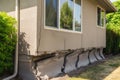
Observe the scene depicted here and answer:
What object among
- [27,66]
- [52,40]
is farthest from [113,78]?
[27,66]

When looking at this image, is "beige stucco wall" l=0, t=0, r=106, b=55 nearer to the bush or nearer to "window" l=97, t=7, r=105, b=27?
the bush

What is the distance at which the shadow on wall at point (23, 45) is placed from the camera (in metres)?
6.20

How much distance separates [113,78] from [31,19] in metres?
3.65

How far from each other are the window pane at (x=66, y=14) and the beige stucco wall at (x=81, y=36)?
0.99 feet

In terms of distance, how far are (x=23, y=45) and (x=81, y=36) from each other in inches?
151

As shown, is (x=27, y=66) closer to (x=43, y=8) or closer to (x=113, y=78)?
(x=43, y=8)

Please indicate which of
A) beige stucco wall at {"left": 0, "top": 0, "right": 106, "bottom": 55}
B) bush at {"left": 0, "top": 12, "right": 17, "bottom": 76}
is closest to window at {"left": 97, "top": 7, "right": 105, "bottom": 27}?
beige stucco wall at {"left": 0, "top": 0, "right": 106, "bottom": 55}

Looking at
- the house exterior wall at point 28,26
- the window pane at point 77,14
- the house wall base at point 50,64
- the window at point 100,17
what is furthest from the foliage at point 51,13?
the window at point 100,17

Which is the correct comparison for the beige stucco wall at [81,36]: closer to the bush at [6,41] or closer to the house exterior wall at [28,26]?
the house exterior wall at [28,26]

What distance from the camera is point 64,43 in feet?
25.5

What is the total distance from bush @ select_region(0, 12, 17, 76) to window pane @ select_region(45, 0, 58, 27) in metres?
1.14

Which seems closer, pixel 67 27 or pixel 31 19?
pixel 31 19

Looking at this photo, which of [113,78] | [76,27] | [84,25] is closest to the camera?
[113,78]

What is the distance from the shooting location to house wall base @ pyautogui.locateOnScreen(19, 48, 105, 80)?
6.34 meters
